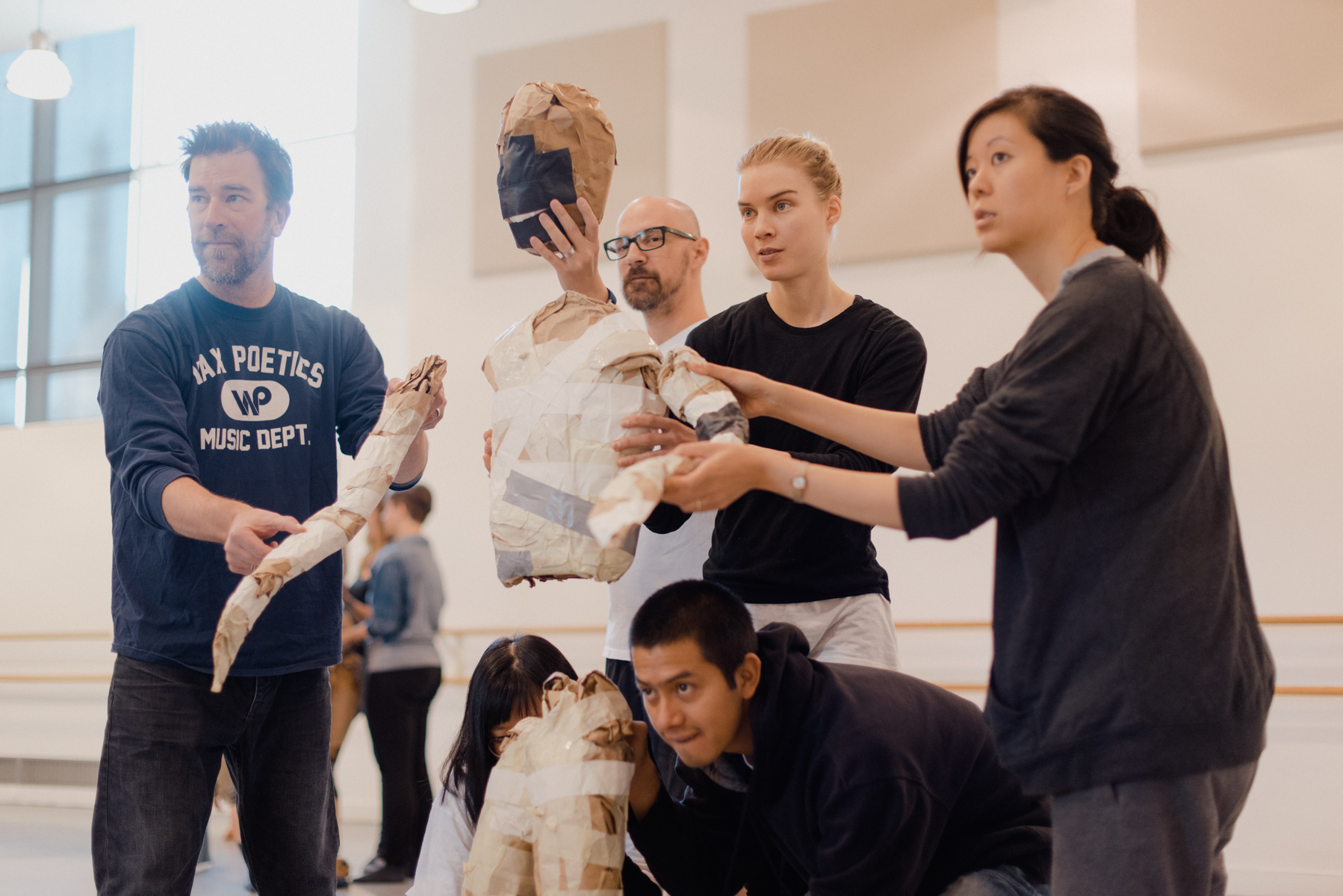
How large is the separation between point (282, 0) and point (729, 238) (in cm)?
373

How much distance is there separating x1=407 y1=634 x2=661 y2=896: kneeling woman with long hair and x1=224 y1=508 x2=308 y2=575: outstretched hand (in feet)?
1.77

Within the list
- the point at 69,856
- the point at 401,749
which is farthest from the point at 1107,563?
the point at 69,856

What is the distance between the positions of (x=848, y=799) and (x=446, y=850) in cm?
84

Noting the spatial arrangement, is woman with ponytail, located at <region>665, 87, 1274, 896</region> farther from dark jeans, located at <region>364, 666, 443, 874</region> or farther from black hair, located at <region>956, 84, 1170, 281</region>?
dark jeans, located at <region>364, 666, 443, 874</region>

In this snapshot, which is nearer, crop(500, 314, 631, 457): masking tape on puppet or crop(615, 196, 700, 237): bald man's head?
crop(500, 314, 631, 457): masking tape on puppet

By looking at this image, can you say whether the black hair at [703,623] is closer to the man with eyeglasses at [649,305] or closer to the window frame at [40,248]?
the man with eyeglasses at [649,305]

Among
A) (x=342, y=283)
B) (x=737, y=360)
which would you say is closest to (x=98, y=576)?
(x=342, y=283)

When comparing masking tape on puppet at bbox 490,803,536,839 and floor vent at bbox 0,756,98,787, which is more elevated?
masking tape on puppet at bbox 490,803,536,839

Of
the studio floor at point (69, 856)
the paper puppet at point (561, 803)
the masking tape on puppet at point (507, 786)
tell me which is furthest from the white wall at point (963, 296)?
the masking tape on puppet at point (507, 786)

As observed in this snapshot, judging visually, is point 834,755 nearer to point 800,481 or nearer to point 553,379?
point 800,481

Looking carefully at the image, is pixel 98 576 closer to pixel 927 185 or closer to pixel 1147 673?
pixel 927 185

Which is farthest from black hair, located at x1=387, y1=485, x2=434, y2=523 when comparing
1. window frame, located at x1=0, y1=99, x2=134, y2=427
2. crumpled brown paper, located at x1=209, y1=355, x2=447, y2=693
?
window frame, located at x1=0, y1=99, x2=134, y2=427

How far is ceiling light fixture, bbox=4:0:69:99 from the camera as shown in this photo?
223 inches

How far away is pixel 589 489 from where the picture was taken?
1736 mm
